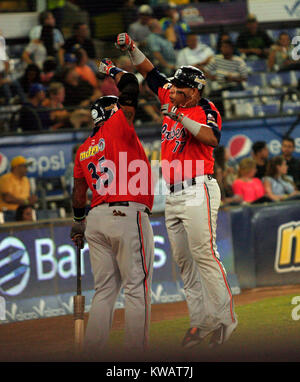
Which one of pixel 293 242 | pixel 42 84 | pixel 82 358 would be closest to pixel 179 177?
pixel 82 358

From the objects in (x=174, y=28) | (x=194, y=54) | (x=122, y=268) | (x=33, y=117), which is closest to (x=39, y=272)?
(x=33, y=117)

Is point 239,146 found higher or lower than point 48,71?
lower

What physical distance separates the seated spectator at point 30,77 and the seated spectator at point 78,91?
44cm

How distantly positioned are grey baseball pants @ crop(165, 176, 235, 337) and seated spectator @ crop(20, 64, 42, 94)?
6462 mm

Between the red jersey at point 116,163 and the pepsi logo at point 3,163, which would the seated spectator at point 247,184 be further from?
the red jersey at point 116,163

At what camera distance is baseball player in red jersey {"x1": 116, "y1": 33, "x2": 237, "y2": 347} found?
5.96 meters

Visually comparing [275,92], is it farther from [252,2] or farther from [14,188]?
[14,188]

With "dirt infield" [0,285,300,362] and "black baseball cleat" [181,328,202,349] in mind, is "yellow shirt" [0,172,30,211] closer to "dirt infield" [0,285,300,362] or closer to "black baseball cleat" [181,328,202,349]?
"dirt infield" [0,285,300,362]

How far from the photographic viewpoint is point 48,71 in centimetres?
1240

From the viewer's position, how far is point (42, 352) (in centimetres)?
659

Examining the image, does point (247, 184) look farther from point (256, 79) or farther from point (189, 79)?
point (189, 79)

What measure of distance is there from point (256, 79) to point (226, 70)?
899 mm

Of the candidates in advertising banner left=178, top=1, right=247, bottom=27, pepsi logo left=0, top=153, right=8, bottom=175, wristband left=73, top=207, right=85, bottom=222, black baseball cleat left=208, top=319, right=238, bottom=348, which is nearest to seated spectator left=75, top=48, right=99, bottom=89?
pepsi logo left=0, top=153, right=8, bottom=175

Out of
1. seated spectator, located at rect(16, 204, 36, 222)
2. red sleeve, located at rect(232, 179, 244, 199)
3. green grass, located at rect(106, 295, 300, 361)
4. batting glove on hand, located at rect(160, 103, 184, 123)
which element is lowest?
green grass, located at rect(106, 295, 300, 361)
